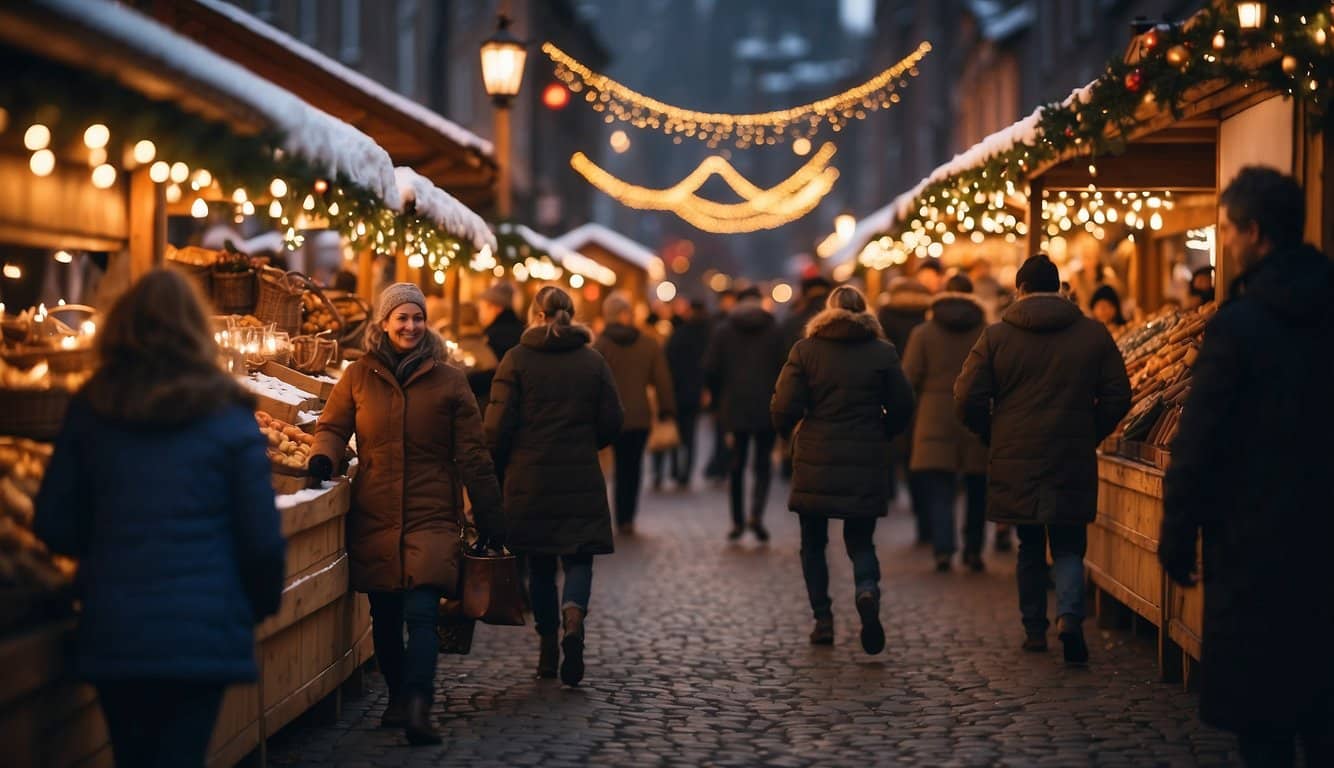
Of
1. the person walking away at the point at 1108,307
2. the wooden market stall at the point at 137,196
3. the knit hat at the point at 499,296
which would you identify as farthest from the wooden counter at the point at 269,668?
the person walking away at the point at 1108,307

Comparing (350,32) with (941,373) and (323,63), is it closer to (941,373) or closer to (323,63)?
(323,63)

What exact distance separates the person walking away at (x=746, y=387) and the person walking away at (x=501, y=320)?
357 centimetres

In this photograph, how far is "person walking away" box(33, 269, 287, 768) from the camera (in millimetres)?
5262

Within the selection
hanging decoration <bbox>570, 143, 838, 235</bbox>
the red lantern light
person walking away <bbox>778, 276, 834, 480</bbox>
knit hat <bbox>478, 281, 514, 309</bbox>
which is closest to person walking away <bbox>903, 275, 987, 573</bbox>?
person walking away <bbox>778, 276, 834, 480</bbox>

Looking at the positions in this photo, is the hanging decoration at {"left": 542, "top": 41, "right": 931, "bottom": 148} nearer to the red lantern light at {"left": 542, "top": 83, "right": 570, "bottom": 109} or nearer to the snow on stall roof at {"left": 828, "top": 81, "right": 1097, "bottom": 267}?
the red lantern light at {"left": 542, "top": 83, "right": 570, "bottom": 109}

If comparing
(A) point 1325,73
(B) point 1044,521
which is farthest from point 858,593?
(A) point 1325,73

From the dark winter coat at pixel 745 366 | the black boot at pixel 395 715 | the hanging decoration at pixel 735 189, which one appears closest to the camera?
the black boot at pixel 395 715

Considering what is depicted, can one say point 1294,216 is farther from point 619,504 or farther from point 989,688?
point 619,504

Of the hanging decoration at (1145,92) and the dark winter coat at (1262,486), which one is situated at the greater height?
the hanging decoration at (1145,92)

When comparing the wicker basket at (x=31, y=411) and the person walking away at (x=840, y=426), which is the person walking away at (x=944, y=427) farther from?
the wicker basket at (x=31, y=411)

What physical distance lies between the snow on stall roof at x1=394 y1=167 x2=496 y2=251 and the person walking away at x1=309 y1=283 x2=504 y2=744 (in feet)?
7.21

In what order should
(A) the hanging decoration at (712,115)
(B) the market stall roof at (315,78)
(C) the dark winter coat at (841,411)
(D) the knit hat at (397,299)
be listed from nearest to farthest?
(D) the knit hat at (397,299) < (C) the dark winter coat at (841,411) < (B) the market stall roof at (315,78) < (A) the hanging decoration at (712,115)

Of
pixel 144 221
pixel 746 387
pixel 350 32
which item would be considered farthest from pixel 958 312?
pixel 350 32

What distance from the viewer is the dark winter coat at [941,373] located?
1475 cm
